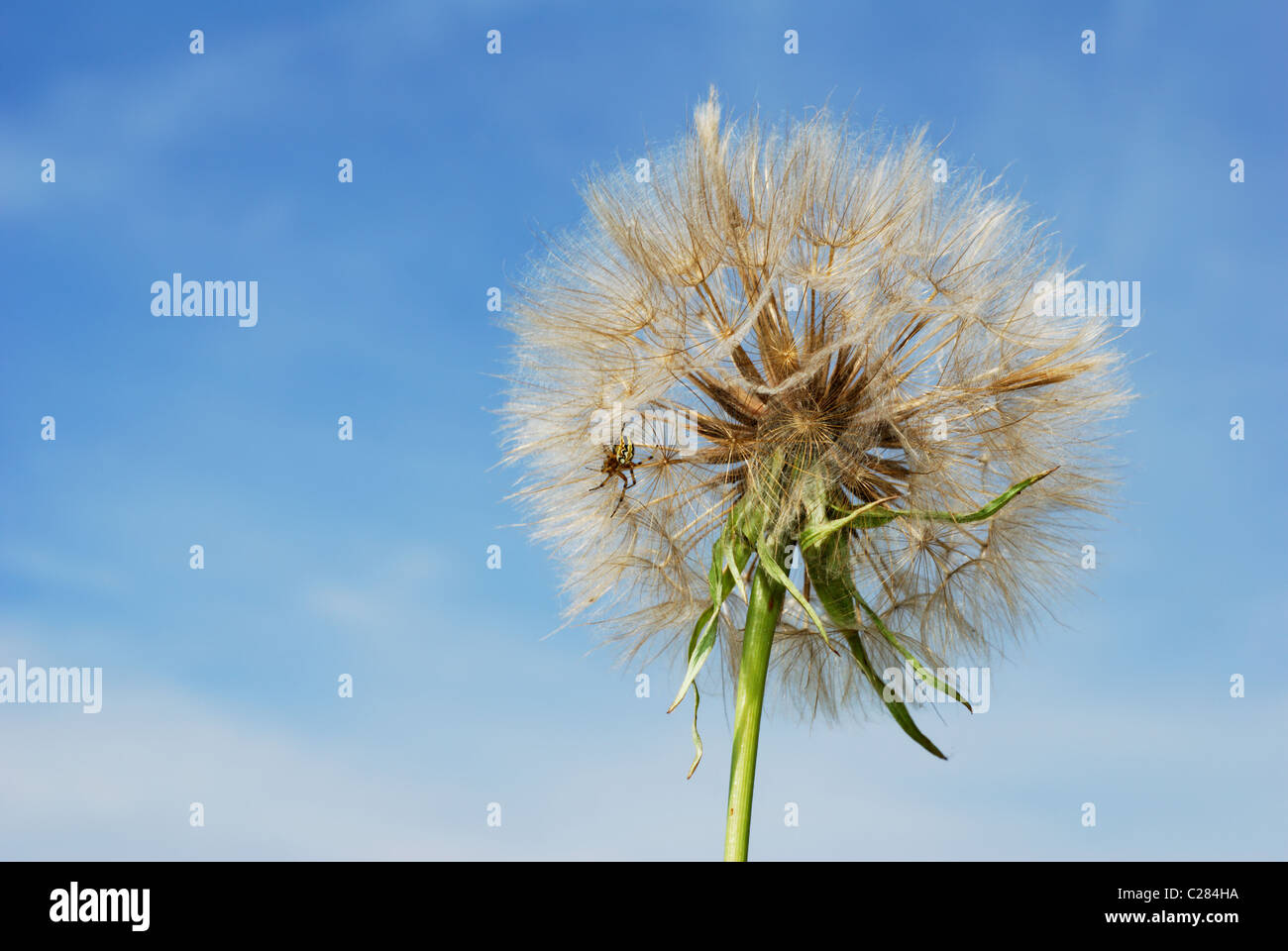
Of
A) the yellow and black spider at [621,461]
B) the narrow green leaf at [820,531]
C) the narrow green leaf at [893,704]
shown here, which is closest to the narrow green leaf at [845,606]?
the narrow green leaf at [893,704]

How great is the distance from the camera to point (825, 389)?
6.98 meters

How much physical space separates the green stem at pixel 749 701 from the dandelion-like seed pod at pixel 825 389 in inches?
12.1

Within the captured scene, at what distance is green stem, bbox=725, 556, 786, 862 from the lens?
6.56 meters

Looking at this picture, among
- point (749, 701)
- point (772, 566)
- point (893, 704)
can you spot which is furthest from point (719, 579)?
point (893, 704)

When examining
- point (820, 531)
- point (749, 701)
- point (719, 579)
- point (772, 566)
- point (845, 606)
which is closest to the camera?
point (820, 531)

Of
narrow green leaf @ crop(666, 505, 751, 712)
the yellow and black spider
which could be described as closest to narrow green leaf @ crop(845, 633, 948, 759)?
narrow green leaf @ crop(666, 505, 751, 712)

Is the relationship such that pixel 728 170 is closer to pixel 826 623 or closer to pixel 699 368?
pixel 699 368

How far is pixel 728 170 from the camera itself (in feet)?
22.7

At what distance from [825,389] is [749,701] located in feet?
6.58

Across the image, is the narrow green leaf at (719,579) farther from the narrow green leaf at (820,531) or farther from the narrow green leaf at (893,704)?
the narrow green leaf at (893,704)

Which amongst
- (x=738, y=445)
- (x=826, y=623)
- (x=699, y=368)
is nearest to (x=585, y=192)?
(x=699, y=368)

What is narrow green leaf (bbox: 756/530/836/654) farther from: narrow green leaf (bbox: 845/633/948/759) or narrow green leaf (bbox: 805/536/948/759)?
narrow green leaf (bbox: 845/633/948/759)

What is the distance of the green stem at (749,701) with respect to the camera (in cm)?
656

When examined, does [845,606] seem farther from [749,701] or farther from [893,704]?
[749,701]
